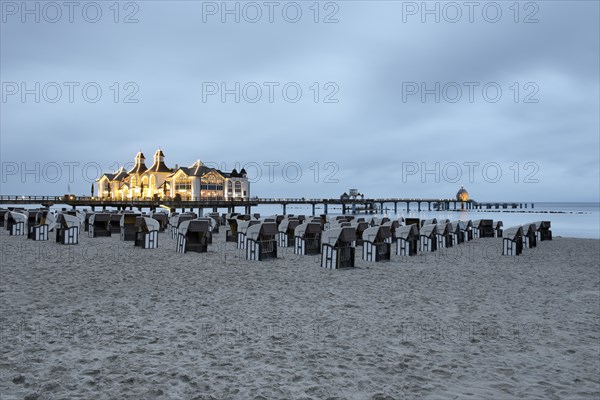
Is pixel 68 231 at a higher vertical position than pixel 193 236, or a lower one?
higher

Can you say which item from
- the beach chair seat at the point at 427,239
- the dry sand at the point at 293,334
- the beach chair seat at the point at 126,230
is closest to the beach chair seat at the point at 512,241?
the beach chair seat at the point at 427,239

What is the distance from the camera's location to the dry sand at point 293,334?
3.89 meters

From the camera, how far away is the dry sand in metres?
3.89

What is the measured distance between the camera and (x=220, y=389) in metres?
3.77

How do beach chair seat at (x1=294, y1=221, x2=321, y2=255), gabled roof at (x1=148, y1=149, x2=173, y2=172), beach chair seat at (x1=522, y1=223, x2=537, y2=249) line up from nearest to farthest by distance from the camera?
1. beach chair seat at (x1=294, y1=221, x2=321, y2=255)
2. beach chair seat at (x1=522, y1=223, x2=537, y2=249)
3. gabled roof at (x1=148, y1=149, x2=173, y2=172)

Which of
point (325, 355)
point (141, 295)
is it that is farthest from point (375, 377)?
point (141, 295)

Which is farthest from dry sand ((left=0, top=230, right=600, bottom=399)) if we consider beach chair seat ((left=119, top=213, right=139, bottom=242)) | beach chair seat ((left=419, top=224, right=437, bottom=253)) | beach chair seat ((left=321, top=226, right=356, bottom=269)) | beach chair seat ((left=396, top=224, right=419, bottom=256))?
beach chair seat ((left=119, top=213, right=139, bottom=242))

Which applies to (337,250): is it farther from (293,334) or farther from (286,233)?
Result: (293,334)

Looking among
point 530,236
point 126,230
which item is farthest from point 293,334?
point 530,236

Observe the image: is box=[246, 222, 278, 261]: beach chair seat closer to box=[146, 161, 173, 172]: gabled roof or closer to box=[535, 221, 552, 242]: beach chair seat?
box=[535, 221, 552, 242]: beach chair seat

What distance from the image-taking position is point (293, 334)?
17.5 ft

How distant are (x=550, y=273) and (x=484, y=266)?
5.10 ft

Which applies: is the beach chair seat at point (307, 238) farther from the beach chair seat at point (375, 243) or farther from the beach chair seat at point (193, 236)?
the beach chair seat at point (193, 236)

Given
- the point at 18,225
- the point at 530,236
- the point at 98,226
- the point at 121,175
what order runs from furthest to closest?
the point at 121,175 < the point at 98,226 < the point at 18,225 < the point at 530,236
